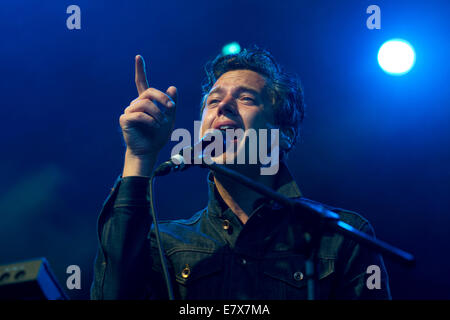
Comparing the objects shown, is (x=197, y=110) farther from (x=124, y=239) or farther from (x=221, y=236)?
(x=124, y=239)

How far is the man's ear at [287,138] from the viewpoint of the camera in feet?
9.03

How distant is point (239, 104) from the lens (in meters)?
2.49

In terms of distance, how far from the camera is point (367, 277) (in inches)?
80.8

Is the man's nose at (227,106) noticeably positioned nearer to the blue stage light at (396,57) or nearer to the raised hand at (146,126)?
the raised hand at (146,126)

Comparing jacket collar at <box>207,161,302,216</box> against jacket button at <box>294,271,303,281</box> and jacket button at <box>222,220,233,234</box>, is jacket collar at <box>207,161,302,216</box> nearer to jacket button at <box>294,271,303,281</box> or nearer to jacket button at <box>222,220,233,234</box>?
jacket button at <box>222,220,233,234</box>

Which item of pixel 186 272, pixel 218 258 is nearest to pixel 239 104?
pixel 218 258

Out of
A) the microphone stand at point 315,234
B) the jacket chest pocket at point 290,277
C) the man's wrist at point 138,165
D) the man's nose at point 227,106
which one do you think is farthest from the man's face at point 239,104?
the microphone stand at point 315,234

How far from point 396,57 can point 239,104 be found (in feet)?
5.82

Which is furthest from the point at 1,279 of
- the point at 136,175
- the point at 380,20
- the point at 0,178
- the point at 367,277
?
the point at 380,20

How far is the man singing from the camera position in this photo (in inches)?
70.1

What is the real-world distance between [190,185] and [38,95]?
1.64 metres

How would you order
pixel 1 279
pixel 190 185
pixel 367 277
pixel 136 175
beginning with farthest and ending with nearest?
pixel 190 185, pixel 367 277, pixel 136 175, pixel 1 279

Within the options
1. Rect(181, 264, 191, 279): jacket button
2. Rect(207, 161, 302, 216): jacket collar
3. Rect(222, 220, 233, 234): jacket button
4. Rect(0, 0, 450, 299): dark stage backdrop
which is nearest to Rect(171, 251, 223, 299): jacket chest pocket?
Rect(181, 264, 191, 279): jacket button

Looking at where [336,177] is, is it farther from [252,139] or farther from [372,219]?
[252,139]
